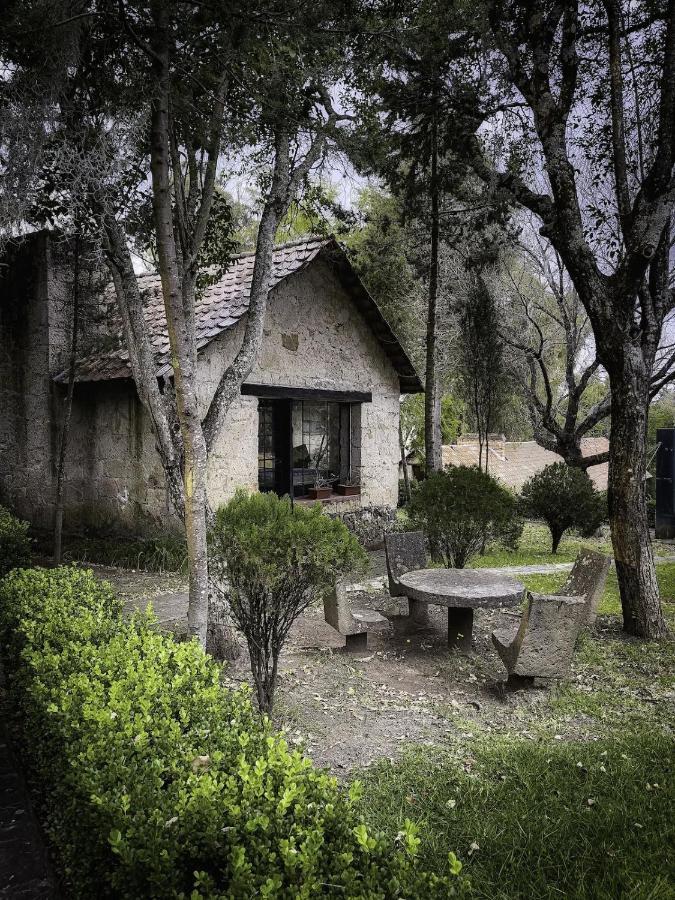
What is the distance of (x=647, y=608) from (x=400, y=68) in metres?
6.48

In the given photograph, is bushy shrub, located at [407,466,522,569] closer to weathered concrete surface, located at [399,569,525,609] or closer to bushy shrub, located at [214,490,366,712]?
weathered concrete surface, located at [399,569,525,609]

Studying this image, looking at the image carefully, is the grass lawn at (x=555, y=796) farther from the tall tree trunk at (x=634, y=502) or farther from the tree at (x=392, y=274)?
the tree at (x=392, y=274)

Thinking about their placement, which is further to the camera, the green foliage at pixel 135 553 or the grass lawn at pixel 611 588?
the green foliage at pixel 135 553

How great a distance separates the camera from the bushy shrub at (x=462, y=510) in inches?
316

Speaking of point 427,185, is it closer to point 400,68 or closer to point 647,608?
point 400,68

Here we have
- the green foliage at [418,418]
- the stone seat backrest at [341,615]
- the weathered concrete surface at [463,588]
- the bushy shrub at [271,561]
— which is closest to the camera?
the bushy shrub at [271,561]

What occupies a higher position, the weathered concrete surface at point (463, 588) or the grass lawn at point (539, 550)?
the weathered concrete surface at point (463, 588)

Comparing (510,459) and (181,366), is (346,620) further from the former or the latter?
(510,459)

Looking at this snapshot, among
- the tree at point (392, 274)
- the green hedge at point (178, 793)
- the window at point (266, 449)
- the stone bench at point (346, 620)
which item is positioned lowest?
the stone bench at point (346, 620)

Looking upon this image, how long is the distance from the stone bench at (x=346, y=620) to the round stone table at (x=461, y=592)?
0.50 metres

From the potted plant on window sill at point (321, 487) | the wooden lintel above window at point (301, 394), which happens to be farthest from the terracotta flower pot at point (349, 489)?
the wooden lintel above window at point (301, 394)

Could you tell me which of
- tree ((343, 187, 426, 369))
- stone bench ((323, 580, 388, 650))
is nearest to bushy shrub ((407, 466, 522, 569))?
stone bench ((323, 580, 388, 650))

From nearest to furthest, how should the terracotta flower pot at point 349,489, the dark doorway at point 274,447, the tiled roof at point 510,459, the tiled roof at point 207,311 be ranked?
the tiled roof at point 207,311 < the dark doorway at point 274,447 < the terracotta flower pot at point 349,489 < the tiled roof at point 510,459

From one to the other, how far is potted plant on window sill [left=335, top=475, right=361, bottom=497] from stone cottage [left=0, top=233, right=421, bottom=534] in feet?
0.21
